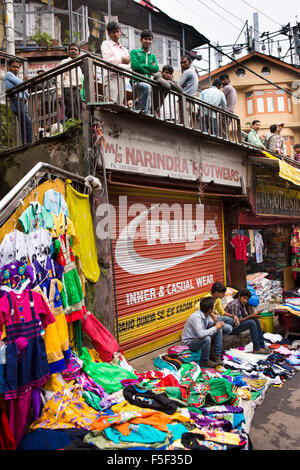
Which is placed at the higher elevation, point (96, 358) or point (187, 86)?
point (187, 86)

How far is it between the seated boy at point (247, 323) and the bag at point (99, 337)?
3.47 m

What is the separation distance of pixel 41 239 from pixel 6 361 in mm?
1351

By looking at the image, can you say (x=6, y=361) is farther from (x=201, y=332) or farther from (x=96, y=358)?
(x=201, y=332)

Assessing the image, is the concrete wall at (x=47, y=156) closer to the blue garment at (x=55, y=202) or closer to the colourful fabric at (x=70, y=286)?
the blue garment at (x=55, y=202)

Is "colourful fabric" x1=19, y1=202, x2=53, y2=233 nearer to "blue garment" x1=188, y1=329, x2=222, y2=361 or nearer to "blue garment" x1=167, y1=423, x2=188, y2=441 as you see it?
"blue garment" x1=167, y1=423, x2=188, y2=441

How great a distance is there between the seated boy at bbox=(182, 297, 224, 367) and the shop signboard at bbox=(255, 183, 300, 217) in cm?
575

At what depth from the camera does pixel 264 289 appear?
40.1 feet

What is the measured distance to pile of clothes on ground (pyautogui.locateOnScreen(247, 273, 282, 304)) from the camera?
11.6 meters

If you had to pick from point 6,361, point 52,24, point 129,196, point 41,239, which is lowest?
point 6,361

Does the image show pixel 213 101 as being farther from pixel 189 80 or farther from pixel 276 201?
pixel 276 201

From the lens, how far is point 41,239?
13.1 ft

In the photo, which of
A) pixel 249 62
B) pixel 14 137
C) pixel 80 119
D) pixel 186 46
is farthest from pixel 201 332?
pixel 249 62

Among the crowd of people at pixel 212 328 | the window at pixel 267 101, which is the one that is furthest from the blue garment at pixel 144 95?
the window at pixel 267 101

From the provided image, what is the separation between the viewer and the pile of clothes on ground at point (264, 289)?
456 inches
